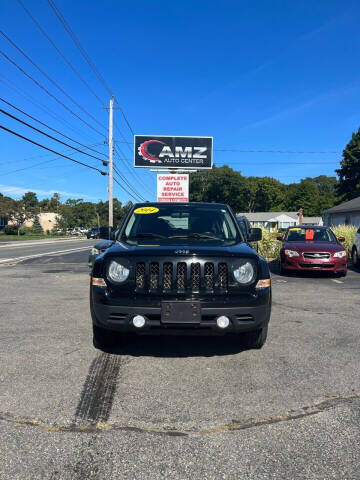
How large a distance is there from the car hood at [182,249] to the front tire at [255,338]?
0.87 meters

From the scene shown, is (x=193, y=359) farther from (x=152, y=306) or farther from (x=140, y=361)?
(x=152, y=306)

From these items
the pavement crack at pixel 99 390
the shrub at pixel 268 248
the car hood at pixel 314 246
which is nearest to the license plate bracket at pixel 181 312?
the pavement crack at pixel 99 390

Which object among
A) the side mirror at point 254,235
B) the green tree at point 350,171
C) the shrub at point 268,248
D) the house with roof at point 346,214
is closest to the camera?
the side mirror at point 254,235

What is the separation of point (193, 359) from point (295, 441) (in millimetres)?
1686

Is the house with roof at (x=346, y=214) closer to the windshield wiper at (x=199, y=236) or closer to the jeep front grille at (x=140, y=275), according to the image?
the windshield wiper at (x=199, y=236)

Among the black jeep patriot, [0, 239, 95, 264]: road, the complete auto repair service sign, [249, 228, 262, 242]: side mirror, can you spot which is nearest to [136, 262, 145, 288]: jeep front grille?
the black jeep patriot

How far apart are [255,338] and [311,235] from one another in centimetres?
852

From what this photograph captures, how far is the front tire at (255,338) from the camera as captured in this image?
4.17 m

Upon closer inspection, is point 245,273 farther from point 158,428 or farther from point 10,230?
point 10,230

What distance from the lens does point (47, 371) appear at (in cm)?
372

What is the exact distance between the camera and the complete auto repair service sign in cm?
2345

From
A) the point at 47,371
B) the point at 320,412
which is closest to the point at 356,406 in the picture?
the point at 320,412

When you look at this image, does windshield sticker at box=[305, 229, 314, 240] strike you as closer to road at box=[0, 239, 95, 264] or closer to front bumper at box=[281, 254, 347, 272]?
front bumper at box=[281, 254, 347, 272]

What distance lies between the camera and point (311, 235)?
12016 millimetres
